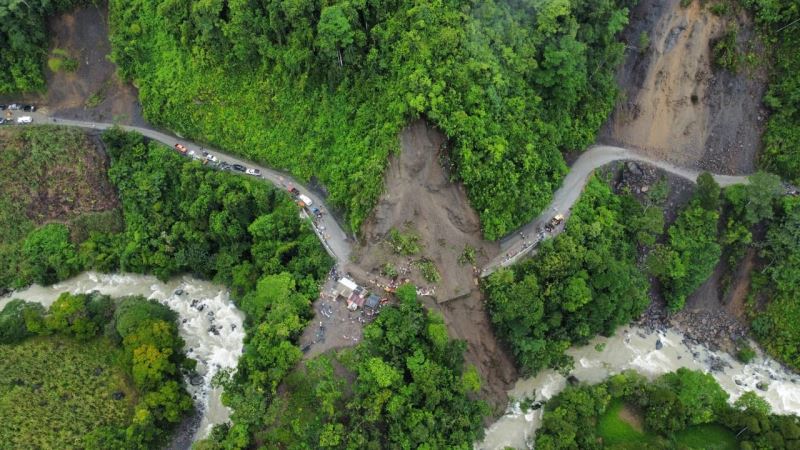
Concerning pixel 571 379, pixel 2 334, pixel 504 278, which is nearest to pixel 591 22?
pixel 504 278

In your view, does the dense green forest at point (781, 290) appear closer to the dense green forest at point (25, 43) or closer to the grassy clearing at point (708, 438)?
the grassy clearing at point (708, 438)

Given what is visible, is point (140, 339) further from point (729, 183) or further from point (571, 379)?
→ point (729, 183)

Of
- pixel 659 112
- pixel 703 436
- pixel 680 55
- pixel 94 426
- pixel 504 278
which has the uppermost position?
pixel 680 55

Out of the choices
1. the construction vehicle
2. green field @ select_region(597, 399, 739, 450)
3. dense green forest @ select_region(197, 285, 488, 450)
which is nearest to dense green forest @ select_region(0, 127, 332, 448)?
dense green forest @ select_region(197, 285, 488, 450)

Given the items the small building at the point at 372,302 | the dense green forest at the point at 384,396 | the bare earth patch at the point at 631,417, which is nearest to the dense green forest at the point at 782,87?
the bare earth patch at the point at 631,417

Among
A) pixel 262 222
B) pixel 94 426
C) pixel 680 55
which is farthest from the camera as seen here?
pixel 680 55

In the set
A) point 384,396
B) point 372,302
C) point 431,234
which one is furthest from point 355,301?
point 431,234

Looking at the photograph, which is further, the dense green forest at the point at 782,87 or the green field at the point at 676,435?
the dense green forest at the point at 782,87

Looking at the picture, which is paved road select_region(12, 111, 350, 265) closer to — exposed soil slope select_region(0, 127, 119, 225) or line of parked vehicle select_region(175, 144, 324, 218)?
line of parked vehicle select_region(175, 144, 324, 218)
